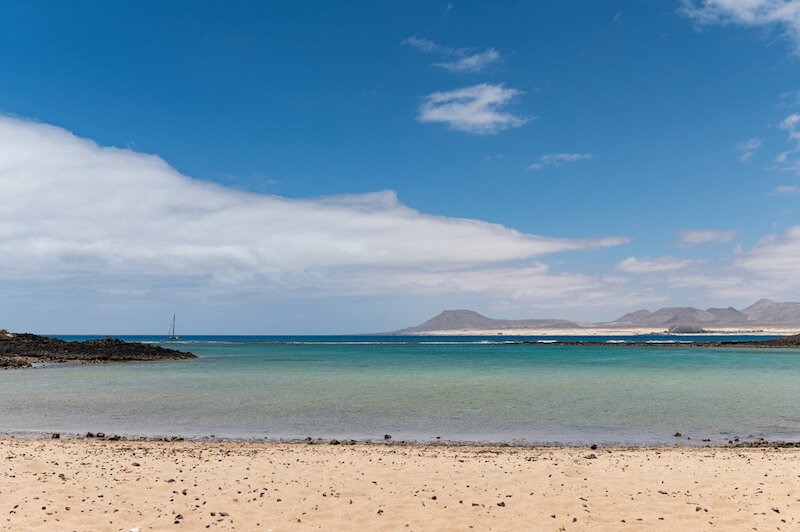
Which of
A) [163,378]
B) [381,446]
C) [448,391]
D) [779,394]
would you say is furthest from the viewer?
[163,378]

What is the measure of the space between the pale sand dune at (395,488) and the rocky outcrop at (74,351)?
195 feet

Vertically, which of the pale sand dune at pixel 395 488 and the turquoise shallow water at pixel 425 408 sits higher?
the pale sand dune at pixel 395 488

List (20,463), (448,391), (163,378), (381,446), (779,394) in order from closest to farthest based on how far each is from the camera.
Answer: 1. (20,463)
2. (381,446)
3. (779,394)
4. (448,391)
5. (163,378)

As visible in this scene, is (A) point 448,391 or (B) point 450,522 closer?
(B) point 450,522

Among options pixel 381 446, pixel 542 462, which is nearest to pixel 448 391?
pixel 381 446

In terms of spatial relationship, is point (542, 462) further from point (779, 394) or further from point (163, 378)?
point (163, 378)

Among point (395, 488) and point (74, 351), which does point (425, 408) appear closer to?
point (395, 488)

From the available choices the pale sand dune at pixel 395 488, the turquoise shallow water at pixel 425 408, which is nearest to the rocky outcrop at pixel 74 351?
the turquoise shallow water at pixel 425 408

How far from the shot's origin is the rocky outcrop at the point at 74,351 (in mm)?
68188

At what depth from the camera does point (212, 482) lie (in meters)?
12.0

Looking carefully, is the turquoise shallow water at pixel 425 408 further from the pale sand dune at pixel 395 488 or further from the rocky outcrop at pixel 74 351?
the rocky outcrop at pixel 74 351

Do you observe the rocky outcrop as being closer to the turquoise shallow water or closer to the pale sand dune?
the turquoise shallow water

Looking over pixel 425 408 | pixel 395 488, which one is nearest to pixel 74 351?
pixel 425 408

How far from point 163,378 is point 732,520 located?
43.8m
